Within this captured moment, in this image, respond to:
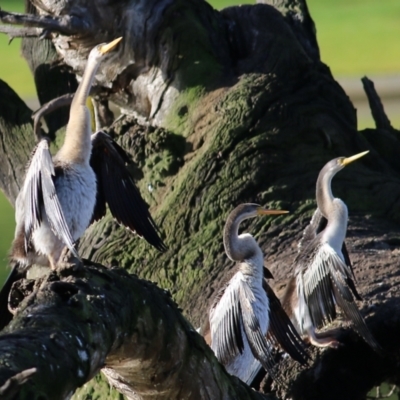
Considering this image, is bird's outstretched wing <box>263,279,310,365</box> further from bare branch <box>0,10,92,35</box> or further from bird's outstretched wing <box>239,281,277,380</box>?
bare branch <box>0,10,92,35</box>

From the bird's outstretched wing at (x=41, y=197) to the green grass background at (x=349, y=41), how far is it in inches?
510

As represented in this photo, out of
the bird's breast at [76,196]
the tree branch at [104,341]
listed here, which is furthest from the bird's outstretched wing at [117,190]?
the tree branch at [104,341]

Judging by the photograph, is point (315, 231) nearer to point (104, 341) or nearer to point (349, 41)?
point (104, 341)

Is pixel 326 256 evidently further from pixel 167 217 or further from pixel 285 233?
pixel 167 217

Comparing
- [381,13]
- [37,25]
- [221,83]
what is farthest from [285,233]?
[381,13]

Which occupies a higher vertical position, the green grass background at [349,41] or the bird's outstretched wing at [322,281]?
the green grass background at [349,41]

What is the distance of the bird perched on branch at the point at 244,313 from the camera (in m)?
4.48

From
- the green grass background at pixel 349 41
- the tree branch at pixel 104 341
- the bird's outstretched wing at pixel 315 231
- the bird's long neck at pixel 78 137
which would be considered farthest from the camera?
the green grass background at pixel 349 41

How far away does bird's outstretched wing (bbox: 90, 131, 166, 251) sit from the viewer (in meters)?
4.39

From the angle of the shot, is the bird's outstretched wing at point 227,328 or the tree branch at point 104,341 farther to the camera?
the bird's outstretched wing at point 227,328

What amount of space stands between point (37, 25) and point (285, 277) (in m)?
1.71

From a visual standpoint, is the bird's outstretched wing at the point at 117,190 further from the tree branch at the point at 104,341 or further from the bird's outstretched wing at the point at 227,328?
the tree branch at the point at 104,341

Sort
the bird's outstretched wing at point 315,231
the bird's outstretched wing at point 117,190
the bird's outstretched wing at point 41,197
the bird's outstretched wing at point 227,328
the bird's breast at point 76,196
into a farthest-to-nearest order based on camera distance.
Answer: the bird's outstretched wing at point 315,231
the bird's outstretched wing at point 227,328
the bird's outstretched wing at point 117,190
the bird's breast at point 76,196
the bird's outstretched wing at point 41,197

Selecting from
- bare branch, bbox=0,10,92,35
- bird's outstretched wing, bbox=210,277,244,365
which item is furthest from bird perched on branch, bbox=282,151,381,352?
bare branch, bbox=0,10,92,35
